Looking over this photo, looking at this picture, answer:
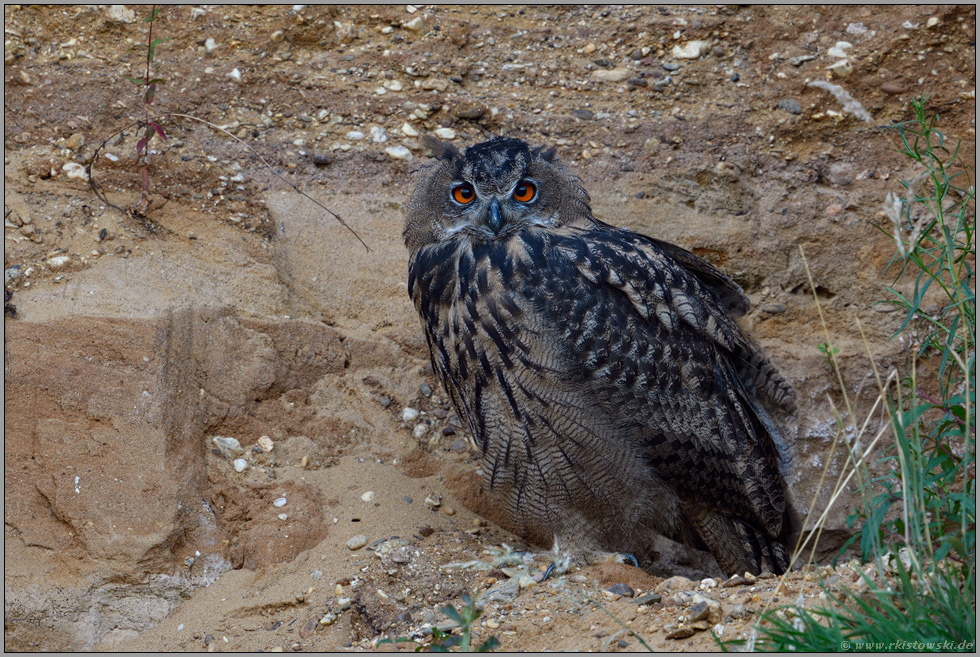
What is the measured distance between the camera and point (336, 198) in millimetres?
4395

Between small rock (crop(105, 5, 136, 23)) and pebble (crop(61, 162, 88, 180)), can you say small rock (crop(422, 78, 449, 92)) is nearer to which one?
small rock (crop(105, 5, 136, 23))

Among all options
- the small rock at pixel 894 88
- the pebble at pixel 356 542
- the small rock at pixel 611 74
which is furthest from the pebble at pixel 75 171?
the small rock at pixel 894 88

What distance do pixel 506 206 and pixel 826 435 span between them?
2.11 metres

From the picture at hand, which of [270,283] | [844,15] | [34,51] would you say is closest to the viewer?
[270,283]

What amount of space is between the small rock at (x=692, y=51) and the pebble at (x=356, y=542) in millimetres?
3267

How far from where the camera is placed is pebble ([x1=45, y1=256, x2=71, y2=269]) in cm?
370

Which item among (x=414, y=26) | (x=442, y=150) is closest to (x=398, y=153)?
(x=414, y=26)

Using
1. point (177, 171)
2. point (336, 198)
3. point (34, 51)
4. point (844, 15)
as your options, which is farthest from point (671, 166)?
point (34, 51)

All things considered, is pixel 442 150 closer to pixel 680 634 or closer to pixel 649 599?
pixel 649 599

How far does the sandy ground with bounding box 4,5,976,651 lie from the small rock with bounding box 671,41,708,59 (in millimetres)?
49

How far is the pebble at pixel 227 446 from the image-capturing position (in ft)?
11.9

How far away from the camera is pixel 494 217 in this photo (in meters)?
3.28

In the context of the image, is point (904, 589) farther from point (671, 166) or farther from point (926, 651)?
point (671, 166)

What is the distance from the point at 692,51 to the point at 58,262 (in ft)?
11.6
